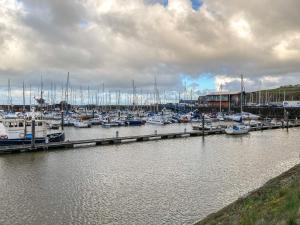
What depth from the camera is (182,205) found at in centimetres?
2425

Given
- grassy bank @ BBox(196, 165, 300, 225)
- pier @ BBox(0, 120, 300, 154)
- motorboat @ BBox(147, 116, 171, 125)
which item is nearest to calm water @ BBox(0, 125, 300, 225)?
pier @ BBox(0, 120, 300, 154)

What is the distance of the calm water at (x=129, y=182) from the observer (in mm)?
22734

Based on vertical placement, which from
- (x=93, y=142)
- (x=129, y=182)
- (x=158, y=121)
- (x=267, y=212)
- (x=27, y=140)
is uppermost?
(x=267, y=212)

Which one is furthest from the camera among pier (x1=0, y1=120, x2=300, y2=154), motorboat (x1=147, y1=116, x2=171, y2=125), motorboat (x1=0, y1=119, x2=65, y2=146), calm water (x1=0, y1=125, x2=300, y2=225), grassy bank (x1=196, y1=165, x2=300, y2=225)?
motorboat (x1=147, y1=116, x2=171, y2=125)

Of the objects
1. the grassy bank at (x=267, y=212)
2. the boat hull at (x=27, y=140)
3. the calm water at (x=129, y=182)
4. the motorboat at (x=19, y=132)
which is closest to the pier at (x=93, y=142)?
the calm water at (x=129, y=182)

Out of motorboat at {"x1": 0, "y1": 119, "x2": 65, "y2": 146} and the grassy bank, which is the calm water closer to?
the grassy bank

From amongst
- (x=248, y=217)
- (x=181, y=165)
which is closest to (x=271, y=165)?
(x=181, y=165)

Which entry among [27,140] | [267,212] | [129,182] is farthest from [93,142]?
[267,212]

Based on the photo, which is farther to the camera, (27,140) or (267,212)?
(27,140)

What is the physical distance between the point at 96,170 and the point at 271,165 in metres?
17.8

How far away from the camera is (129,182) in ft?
101

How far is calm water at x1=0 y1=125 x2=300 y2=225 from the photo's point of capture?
22.7m

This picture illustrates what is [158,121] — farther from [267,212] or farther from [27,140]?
[267,212]

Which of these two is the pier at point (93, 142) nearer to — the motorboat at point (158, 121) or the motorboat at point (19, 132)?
the motorboat at point (19, 132)
